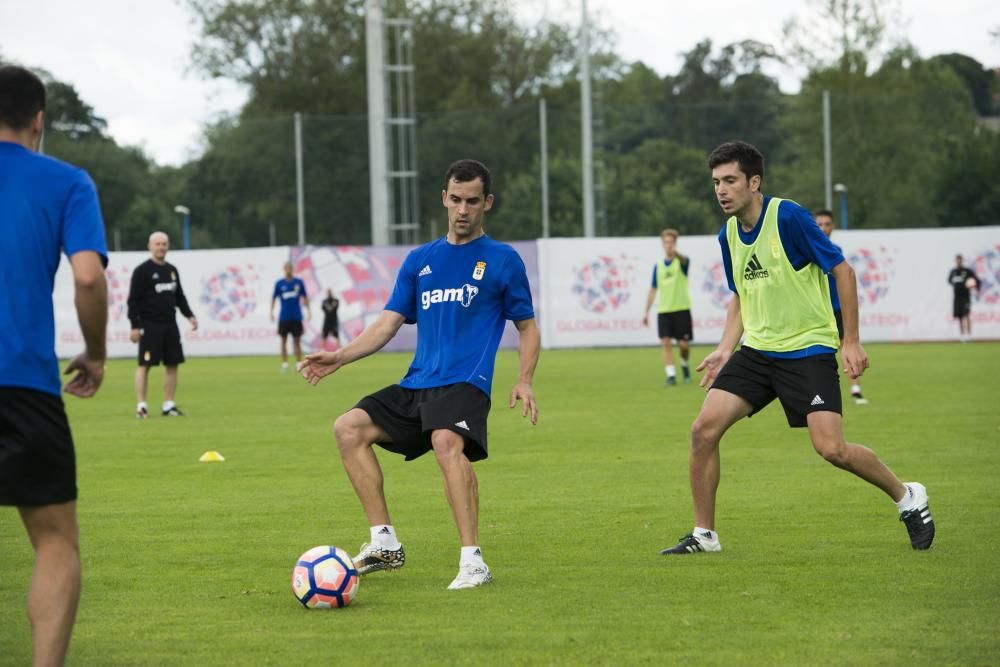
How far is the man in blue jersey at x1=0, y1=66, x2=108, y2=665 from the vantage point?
4.84 meters

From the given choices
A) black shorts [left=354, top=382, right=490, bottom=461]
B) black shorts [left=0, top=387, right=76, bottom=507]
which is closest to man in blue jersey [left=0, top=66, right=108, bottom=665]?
black shorts [left=0, top=387, right=76, bottom=507]

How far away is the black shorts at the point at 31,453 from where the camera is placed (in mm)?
4809

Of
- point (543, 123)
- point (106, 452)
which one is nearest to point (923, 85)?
point (543, 123)

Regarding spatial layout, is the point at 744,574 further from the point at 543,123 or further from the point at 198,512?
the point at 543,123

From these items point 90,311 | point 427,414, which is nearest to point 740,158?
point 427,414

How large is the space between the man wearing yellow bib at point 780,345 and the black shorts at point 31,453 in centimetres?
389

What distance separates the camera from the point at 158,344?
59.2ft

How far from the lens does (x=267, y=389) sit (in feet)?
76.3

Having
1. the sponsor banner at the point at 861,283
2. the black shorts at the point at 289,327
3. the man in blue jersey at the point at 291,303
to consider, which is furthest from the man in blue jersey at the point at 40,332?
the sponsor banner at the point at 861,283

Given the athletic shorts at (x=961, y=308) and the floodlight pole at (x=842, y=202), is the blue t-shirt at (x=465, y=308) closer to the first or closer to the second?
the athletic shorts at (x=961, y=308)

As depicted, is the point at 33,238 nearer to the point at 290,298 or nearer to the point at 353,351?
the point at 353,351

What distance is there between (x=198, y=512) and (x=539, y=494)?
7.93ft

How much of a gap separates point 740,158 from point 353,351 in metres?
2.30

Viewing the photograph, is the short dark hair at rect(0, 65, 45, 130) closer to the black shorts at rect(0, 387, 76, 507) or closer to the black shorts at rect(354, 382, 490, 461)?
the black shorts at rect(0, 387, 76, 507)
